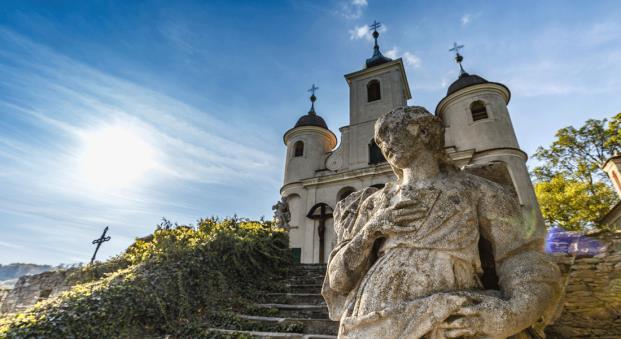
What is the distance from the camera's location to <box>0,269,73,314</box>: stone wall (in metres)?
10.2

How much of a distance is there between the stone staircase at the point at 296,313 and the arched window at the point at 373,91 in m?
11.3

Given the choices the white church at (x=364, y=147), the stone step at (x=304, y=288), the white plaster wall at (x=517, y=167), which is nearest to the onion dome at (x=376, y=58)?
the white church at (x=364, y=147)

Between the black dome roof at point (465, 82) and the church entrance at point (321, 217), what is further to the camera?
the black dome roof at point (465, 82)

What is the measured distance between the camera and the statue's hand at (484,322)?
1.13 meters

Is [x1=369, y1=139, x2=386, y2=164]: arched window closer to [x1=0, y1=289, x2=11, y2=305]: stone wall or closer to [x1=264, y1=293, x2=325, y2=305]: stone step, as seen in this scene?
[x1=264, y1=293, x2=325, y2=305]: stone step

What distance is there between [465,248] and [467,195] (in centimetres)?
28

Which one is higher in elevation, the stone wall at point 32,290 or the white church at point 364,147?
the white church at point 364,147

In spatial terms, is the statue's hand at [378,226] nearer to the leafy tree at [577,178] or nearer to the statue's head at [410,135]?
the statue's head at [410,135]

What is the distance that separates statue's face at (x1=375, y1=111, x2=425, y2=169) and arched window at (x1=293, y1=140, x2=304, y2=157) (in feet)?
Answer: 44.9

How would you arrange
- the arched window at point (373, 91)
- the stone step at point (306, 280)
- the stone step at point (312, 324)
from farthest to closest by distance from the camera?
the arched window at point (373, 91)
the stone step at point (306, 280)
the stone step at point (312, 324)

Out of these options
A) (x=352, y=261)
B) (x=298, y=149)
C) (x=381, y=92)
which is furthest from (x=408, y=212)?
(x=381, y=92)

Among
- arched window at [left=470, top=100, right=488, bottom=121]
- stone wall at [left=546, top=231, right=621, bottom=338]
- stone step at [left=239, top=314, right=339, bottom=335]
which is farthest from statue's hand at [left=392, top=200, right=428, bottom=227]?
arched window at [left=470, top=100, right=488, bottom=121]

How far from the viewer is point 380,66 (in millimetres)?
16031

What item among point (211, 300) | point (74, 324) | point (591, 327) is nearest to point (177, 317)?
point (211, 300)
